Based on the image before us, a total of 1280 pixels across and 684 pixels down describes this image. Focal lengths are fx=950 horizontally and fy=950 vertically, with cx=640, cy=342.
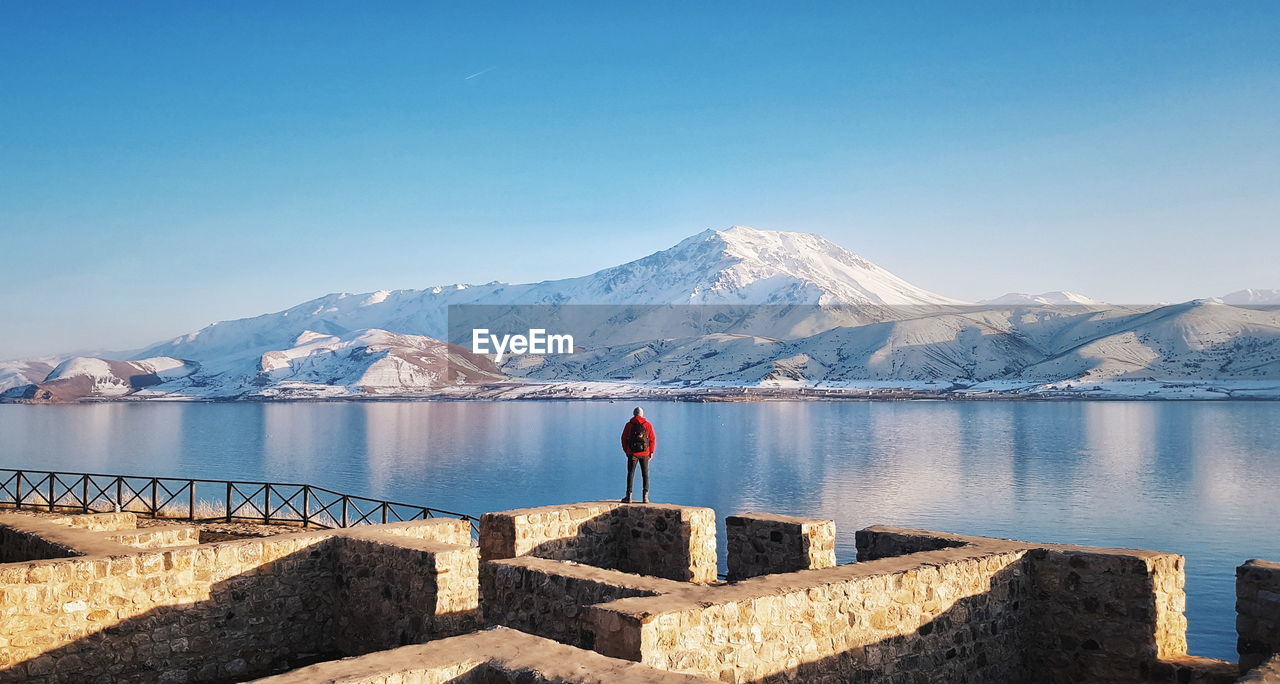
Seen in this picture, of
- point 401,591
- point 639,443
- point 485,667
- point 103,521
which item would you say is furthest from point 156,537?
point 485,667

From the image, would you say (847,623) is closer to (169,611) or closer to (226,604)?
(226,604)

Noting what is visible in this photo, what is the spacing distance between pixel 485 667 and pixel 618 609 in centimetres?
112

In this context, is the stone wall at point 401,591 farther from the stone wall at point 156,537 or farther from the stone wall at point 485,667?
the stone wall at point 485,667

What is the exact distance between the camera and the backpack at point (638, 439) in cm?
1294

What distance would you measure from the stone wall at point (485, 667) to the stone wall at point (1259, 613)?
5759mm

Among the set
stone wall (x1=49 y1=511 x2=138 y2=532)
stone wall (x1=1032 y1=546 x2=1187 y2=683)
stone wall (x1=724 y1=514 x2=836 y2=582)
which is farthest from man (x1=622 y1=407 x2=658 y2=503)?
stone wall (x1=49 y1=511 x2=138 y2=532)

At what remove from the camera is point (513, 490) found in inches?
2159

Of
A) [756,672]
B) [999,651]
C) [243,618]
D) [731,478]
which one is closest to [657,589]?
[756,672]

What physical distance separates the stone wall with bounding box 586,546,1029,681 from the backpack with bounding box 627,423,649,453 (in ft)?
16.7

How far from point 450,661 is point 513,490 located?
50651 mm

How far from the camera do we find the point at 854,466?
6750cm

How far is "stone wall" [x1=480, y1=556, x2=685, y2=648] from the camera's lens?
7285mm

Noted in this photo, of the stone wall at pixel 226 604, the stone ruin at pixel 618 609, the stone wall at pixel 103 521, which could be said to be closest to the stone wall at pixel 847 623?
the stone ruin at pixel 618 609

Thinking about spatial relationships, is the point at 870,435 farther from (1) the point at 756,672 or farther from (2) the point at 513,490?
(1) the point at 756,672
